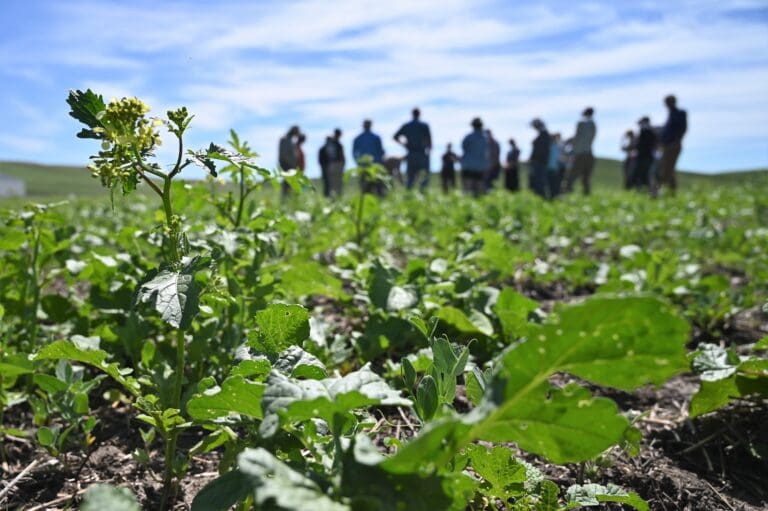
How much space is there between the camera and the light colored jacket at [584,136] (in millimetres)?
14703

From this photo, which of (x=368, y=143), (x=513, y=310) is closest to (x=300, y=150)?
(x=368, y=143)

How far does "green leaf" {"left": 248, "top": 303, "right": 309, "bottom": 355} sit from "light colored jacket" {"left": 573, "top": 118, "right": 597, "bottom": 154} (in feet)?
47.8

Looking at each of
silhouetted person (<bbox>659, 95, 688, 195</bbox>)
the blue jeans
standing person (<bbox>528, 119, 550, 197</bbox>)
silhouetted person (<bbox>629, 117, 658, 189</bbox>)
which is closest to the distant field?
standing person (<bbox>528, 119, 550, 197</bbox>)

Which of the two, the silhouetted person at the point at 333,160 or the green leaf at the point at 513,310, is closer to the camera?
the green leaf at the point at 513,310

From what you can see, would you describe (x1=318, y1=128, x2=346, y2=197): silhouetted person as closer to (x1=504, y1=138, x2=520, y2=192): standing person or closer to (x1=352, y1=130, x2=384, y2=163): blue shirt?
(x1=352, y1=130, x2=384, y2=163): blue shirt

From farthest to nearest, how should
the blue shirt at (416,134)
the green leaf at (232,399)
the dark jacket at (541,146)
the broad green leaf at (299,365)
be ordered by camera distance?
the dark jacket at (541,146)
the blue shirt at (416,134)
the broad green leaf at (299,365)
the green leaf at (232,399)

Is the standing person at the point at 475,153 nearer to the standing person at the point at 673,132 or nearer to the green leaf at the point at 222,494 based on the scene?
the standing person at the point at 673,132

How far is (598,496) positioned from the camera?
4.93 ft

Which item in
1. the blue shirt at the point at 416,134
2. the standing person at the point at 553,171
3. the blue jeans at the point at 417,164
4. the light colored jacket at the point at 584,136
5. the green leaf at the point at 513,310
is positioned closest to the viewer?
the green leaf at the point at 513,310

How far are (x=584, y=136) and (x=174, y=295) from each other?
14765 millimetres

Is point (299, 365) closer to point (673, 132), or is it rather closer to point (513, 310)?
point (513, 310)

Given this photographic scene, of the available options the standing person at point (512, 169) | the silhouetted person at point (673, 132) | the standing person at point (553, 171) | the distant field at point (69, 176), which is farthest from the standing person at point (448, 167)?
the distant field at point (69, 176)

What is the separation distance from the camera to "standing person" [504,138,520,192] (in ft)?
59.9

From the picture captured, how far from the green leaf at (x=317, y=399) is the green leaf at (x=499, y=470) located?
498 millimetres
